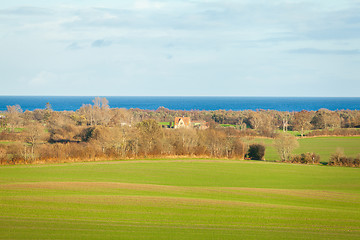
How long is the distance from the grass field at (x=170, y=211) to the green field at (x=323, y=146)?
21.4 m

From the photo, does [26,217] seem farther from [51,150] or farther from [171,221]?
[51,150]

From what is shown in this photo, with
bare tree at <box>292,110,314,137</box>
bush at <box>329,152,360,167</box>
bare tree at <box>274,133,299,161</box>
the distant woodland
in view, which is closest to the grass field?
the distant woodland

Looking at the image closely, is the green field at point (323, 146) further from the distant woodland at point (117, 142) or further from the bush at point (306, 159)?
the distant woodland at point (117, 142)

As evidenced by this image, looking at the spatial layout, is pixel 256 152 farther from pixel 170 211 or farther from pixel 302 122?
pixel 302 122

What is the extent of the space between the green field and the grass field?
70.2 ft

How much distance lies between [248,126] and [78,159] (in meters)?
58.4

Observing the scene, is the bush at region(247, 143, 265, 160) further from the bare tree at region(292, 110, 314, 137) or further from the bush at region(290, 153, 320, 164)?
the bare tree at region(292, 110, 314, 137)

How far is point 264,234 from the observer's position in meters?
11.8

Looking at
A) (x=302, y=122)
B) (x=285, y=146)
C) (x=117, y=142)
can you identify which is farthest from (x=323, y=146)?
(x=117, y=142)

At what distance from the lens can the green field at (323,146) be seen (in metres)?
48.8

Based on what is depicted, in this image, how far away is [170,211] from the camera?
1499cm

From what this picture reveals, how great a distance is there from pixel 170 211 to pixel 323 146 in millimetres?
48532

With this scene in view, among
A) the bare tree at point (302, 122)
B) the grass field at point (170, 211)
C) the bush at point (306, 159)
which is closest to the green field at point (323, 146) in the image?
the bush at point (306, 159)

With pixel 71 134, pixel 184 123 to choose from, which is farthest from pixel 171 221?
pixel 184 123
